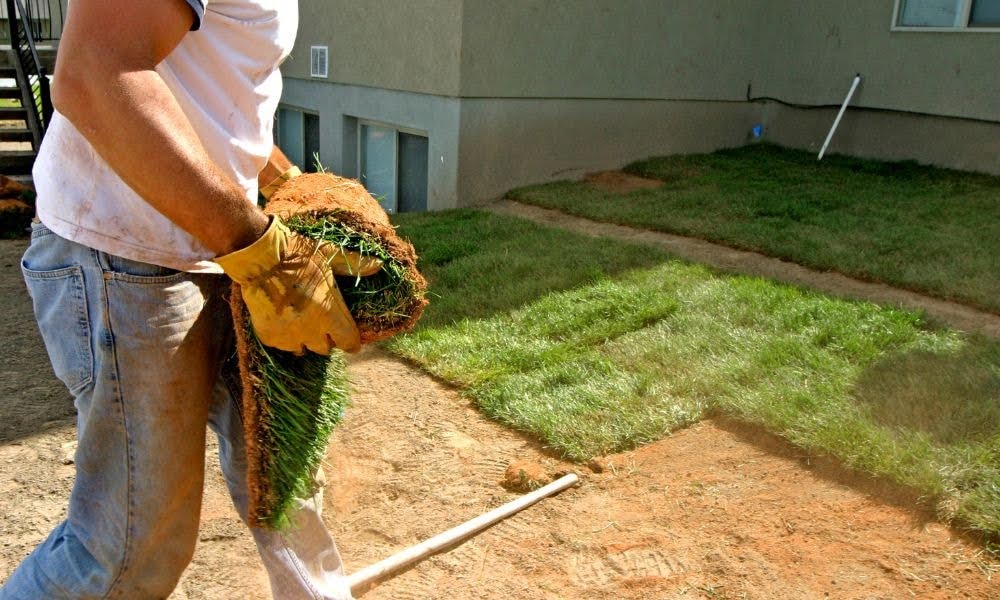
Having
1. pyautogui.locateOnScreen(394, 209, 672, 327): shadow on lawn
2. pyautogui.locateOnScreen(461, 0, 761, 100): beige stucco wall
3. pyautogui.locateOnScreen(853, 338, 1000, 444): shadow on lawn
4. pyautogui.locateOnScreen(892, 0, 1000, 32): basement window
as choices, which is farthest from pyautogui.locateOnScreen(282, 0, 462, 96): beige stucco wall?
pyautogui.locateOnScreen(853, 338, 1000, 444): shadow on lawn

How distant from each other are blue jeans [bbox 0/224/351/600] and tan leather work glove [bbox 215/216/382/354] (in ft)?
0.58

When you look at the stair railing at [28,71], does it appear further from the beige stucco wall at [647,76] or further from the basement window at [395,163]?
the basement window at [395,163]

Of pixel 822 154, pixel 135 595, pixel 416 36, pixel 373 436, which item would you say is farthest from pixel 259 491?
pixel 822 154

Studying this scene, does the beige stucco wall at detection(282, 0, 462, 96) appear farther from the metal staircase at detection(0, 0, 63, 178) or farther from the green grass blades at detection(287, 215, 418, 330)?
the green grass blades at detection(287, 215, 418, 330)

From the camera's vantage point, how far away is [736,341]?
4371 millimetres

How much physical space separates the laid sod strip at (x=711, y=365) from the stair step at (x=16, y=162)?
6.26 meters

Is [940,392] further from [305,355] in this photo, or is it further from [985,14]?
[985,14]

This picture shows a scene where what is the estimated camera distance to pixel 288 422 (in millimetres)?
2102

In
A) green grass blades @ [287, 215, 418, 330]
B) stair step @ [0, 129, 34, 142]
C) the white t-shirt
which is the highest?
the white t-shirt

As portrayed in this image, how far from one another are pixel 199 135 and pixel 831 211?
6.26 m

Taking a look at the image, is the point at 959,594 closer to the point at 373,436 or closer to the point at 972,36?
the point at 373,436

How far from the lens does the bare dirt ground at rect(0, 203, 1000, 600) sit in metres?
2.73

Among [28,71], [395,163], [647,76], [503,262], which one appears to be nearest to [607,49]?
[647,76]

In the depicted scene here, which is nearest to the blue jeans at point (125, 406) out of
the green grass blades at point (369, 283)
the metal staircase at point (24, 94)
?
the green grass blades at point (369, 283)
